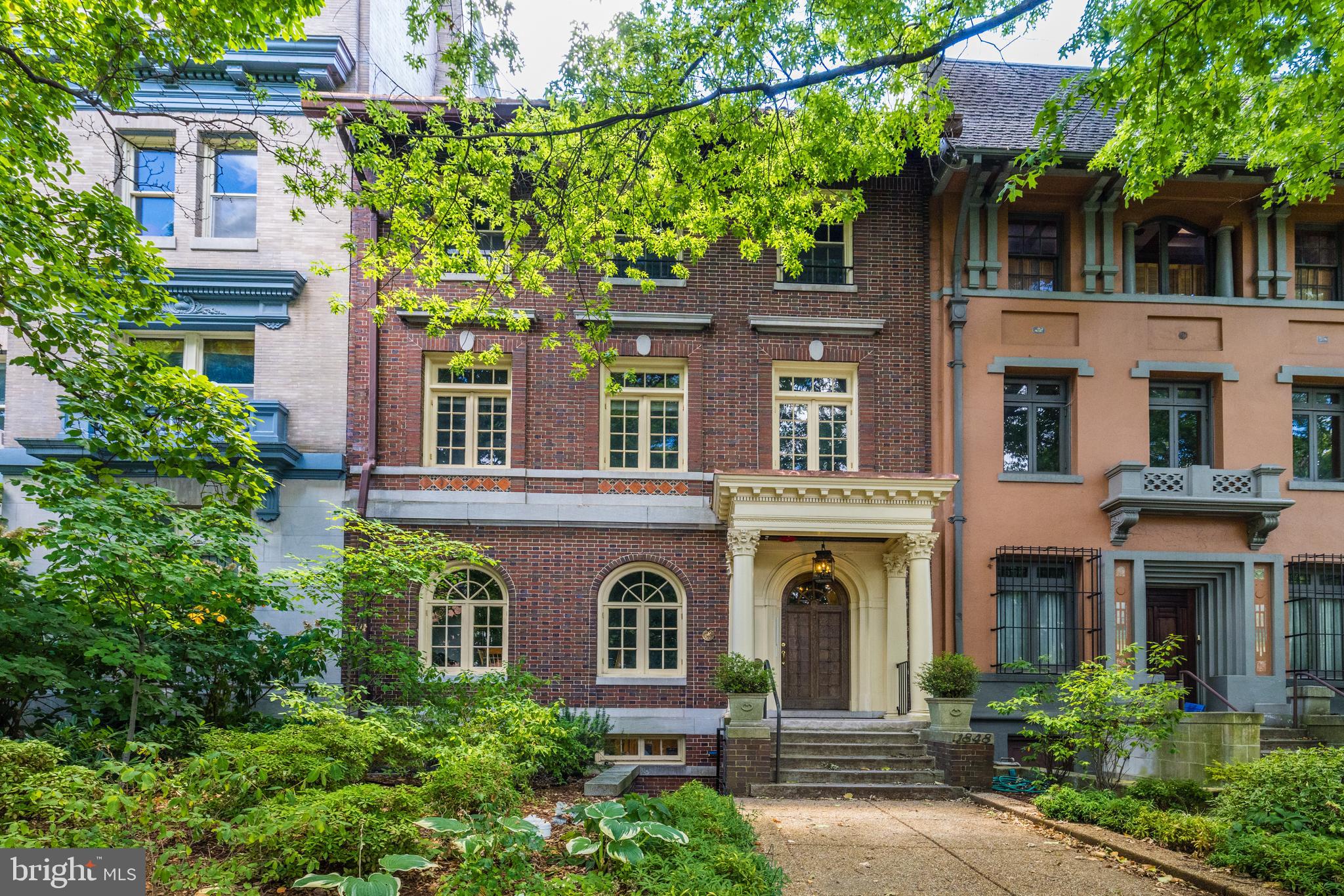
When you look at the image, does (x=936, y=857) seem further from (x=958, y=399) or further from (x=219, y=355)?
(x=219, y=355)

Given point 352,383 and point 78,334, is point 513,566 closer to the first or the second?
point 352,383

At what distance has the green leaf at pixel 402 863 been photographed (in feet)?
17.0

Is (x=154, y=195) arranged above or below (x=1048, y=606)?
above

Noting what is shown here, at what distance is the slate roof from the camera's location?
15.4 m

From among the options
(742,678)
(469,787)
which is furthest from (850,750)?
(469,787)

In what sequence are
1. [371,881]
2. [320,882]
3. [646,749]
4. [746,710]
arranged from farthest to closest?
[646,749]
[746,710]
[320,882]
[371,881]

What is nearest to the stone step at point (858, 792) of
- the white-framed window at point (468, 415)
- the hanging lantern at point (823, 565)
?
the hanging lantern at point (823, 565)

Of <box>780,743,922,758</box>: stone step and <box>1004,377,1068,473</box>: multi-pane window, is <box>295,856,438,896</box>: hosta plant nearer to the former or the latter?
<box>780,743,922,758</box>: stone step

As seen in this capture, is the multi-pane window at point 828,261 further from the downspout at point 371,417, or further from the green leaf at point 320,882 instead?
the green leaf at point 320,882

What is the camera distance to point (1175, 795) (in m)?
9.55

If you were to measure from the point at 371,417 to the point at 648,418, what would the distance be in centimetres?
467

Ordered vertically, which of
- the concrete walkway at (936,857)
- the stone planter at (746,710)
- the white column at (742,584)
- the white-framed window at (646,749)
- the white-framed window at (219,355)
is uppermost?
the white-framed window at (219,355)

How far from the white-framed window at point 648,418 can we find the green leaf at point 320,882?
1068 centimetres

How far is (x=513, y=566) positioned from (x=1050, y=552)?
897cm
